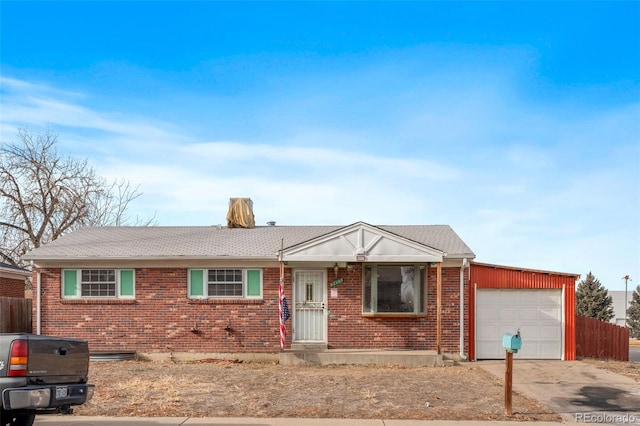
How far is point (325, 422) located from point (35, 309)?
12.1 meters

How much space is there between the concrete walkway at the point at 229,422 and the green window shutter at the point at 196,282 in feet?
27.2

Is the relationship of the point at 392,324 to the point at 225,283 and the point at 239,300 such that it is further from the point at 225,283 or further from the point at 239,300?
the point at 225,283

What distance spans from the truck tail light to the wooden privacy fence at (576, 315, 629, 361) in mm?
16672

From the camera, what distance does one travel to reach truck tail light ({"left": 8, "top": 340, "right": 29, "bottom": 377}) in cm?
748

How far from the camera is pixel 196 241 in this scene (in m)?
19.6

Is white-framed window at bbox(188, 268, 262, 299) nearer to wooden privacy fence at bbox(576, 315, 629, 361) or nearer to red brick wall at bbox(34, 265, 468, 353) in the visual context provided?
red brick wall at bbox(34, 265, 468, 353)

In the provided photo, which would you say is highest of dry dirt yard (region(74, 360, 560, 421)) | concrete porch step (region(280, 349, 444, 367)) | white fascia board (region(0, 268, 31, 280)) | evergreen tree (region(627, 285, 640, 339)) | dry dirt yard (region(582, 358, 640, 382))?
white fascia board (region(0, 268, 31, 280))

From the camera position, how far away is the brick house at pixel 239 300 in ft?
58.5

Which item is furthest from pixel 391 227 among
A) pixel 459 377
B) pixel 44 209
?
pixel 44 209

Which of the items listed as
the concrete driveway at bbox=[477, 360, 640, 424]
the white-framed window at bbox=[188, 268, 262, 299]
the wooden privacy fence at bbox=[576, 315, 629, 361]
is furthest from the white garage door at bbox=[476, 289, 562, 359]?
the white-framed window at bbox=[188, 268, 262, 299]

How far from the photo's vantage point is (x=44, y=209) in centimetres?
3341

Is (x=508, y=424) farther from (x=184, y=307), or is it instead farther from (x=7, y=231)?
(x=7, y=231)

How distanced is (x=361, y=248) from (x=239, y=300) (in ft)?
12.6

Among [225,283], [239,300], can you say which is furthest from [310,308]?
[225,283]
